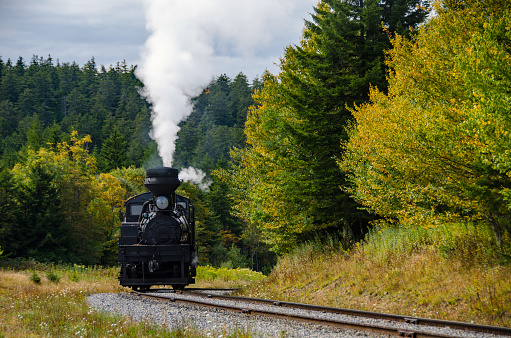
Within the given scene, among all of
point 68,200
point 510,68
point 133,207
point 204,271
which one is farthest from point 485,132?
point 68,200

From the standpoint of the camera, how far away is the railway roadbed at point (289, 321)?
26.9 ft

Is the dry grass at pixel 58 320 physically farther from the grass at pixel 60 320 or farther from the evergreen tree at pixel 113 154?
the evergreen tree at pixel 113 154

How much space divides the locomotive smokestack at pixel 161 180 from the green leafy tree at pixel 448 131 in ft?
21.2

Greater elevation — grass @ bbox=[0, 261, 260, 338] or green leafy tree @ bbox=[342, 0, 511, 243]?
green leafy tree @ bbox=[342, 0, 511, 243]

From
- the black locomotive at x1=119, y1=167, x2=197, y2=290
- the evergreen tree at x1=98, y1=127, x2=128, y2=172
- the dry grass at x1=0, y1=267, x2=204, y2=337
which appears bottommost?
the dry grass at x1=0, y1=267, x2=204, y2=337

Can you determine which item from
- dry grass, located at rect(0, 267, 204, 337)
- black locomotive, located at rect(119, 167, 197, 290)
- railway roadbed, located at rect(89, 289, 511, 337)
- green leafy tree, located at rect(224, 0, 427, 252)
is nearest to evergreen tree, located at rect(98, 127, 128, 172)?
green leafy tree, located at rect(224, 0, 427, 252)

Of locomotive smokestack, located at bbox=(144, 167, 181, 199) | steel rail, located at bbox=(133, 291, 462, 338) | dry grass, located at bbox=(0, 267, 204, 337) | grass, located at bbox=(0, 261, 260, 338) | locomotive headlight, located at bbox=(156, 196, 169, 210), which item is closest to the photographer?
steel rail, located at bbox=(133, 291, 462, 338)

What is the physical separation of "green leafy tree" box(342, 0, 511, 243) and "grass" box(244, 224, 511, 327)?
33.6 inches

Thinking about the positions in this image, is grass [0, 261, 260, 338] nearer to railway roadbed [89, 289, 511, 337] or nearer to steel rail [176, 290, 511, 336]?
railway roadbed [89, 289, 511, 337]

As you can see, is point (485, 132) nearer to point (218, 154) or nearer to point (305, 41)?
point (305, 41)

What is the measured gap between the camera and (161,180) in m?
15.7

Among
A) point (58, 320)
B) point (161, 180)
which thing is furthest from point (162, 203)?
point (58, 320)

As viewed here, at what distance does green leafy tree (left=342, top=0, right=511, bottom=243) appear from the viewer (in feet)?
34.2

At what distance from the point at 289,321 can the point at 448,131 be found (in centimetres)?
635
